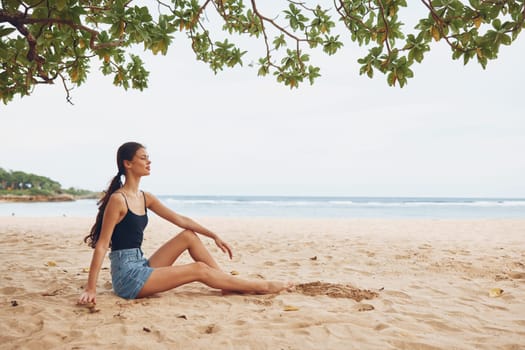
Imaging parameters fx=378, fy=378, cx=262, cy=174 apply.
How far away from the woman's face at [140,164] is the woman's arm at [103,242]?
0.31 meters

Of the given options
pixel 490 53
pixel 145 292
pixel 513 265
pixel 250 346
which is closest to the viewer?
pixel 250 346

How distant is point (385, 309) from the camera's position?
311 centimetres

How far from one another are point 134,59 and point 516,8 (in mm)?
4610

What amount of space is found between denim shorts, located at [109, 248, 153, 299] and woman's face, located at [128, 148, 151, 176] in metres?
0.72

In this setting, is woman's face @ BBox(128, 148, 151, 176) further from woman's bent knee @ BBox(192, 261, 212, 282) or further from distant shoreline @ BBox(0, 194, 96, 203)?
distant shoreline @ BBox(0, 194, 96, 203)

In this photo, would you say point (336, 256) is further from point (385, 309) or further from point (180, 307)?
point (180, 307)

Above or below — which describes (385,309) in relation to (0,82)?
below

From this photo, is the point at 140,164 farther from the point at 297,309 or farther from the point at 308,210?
the point at 308,210

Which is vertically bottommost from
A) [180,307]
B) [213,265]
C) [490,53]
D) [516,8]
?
[180,307]

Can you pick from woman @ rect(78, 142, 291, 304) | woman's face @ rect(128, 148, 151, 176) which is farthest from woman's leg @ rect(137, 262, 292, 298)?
woman's face @ rect(128, 148, 151, 176)

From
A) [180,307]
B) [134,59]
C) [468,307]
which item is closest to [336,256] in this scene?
[468,307]

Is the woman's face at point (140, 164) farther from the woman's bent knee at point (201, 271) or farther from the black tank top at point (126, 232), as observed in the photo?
the woman's bent knee at point (201, 271)

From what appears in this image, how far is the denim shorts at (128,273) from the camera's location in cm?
333

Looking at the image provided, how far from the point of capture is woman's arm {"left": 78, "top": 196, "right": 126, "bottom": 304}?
3066mm
